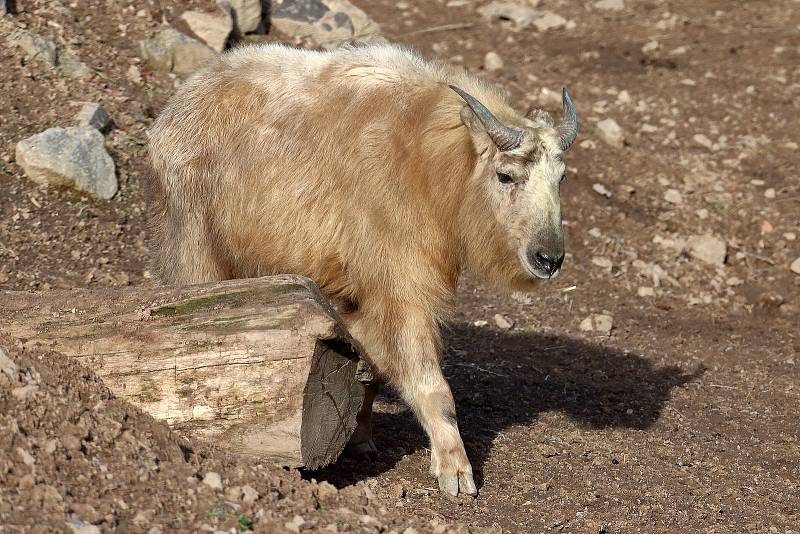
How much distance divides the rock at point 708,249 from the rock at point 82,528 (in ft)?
20.8

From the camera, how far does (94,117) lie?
7777mm

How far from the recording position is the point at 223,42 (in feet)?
29.9

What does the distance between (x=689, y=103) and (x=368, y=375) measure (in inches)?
271

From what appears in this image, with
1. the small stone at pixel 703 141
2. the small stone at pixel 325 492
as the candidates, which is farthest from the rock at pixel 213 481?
the small stone at pixel 703 141

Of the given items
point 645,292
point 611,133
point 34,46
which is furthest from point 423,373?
point 611,133

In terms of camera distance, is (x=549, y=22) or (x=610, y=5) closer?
(x=549, y=22)

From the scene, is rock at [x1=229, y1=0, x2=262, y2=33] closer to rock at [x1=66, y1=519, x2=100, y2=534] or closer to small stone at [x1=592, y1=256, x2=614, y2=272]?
small stone at [x1=592, y1=256, x2=614, y2=272]

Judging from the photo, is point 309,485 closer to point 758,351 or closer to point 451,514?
point 451,514

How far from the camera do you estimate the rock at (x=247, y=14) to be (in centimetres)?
956

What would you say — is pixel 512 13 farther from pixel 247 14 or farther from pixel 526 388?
pixel 526 388

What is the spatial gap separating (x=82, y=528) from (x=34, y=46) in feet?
18.6

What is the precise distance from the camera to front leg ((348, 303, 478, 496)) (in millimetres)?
4859

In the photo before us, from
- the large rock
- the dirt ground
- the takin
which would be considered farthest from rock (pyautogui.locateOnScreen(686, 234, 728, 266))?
the takin

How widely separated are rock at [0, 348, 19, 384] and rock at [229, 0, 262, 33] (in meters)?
6.16
